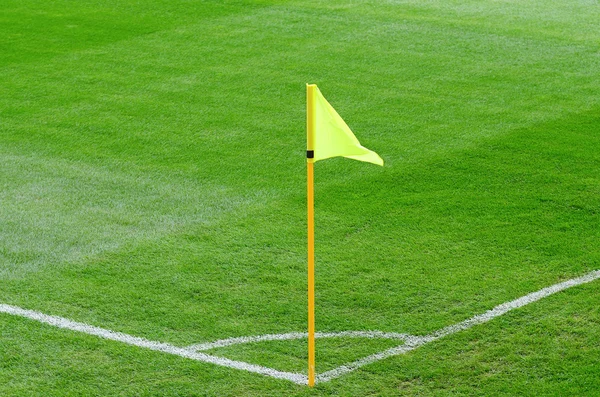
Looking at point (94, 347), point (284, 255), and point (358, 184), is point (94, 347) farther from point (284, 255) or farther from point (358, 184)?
point (358, 184)

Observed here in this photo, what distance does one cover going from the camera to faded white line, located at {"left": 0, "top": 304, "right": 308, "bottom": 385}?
648 cm

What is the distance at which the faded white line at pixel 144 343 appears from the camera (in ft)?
21.2

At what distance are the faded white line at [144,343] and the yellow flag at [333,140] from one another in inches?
52.1

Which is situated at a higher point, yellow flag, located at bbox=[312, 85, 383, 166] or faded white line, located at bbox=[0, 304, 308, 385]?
yellow flag, located at bbox=[312, 85, 383, 166]

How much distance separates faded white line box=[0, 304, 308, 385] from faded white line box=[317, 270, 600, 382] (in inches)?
9.8

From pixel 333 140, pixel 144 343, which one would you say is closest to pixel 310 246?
pixel 333 140

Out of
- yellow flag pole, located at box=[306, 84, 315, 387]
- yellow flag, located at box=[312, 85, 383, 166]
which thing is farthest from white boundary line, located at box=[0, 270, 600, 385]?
yellow flag, located at box=[312, 85, 383, 166]

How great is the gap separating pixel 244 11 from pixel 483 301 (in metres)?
9.12

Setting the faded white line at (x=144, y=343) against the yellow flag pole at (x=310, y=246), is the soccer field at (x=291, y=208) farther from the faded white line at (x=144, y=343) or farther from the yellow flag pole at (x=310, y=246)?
the yellow flag pole at (x=310, y=246)

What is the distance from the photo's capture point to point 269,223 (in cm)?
866

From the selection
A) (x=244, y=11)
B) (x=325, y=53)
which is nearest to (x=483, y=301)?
(x=325, y=53)

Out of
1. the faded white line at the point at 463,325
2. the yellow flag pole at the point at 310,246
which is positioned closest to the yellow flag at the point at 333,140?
the yellow flag pole at the point at 310,246

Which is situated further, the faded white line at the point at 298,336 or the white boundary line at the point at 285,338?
the faded white line at the point at 298,336

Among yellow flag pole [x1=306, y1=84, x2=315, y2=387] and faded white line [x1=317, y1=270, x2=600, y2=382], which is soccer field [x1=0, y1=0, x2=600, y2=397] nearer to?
faded white line [x1=317, y1=270, x2=600, y2=382]
